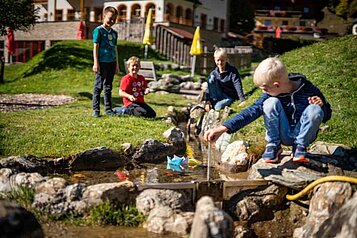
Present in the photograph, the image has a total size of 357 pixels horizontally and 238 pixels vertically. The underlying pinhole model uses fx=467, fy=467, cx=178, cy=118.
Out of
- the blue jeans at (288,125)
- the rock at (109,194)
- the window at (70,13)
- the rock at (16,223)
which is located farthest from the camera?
the window at (70,13)

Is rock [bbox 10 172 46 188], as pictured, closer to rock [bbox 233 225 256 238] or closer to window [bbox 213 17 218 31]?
rock [bbox 233 225 256 238]

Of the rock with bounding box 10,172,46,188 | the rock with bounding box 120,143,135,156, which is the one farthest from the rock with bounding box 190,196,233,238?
the rock with bounding box 120,143,135,156

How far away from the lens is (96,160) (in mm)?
5395

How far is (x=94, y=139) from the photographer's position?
247 inches

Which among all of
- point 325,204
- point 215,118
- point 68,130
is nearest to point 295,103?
point 325,204

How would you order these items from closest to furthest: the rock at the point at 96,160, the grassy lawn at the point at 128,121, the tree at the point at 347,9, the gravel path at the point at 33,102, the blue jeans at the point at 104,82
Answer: the rock at the point at 96,160
the grassy lawn at the point at 128,121
the blue jeans at the point at 104,82
the gravel path at the point at 33,102
the tree at the point at 347,9

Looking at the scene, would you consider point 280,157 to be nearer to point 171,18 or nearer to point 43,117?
point 43,117

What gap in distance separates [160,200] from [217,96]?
5454mm

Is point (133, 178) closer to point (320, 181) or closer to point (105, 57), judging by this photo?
point (320, 181)

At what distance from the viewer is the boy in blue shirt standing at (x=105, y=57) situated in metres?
8.53

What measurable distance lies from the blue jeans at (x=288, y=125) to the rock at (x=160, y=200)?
3.87ft

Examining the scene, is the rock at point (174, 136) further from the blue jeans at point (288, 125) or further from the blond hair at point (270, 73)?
the blond hair at point (270, 73)

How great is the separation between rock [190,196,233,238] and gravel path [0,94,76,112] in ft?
25.5

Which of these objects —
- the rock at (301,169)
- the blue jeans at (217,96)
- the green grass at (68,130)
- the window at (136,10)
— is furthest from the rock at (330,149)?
the window at (136,10)
